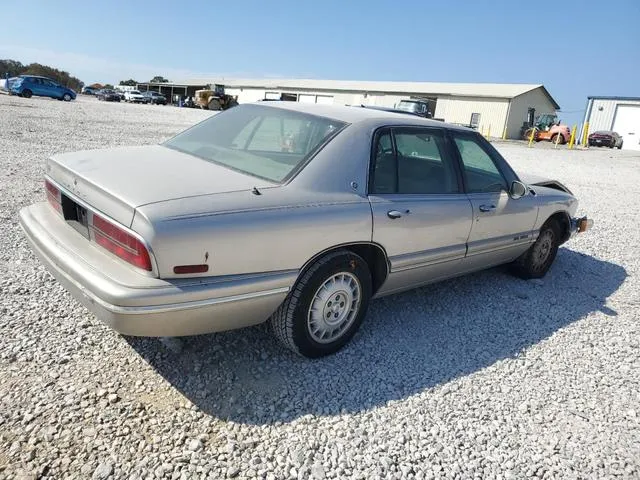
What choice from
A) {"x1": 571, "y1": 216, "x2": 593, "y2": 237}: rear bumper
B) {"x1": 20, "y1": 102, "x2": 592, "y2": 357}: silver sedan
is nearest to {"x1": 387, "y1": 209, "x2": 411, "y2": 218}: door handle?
{"x1": 20, "y1": 102, "x2": 592, "y2": 357}: silver sedan

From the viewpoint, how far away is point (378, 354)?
329 cm

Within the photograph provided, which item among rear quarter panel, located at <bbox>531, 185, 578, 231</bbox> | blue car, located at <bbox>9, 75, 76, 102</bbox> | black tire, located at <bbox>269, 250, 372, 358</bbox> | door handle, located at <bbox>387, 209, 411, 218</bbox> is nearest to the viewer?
black tire, located at <bbox>269, 250, 372, 358</bbox>

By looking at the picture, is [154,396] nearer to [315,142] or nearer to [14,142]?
[315,142]

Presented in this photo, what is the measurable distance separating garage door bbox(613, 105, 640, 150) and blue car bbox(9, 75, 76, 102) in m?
41.2

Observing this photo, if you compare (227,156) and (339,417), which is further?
(227,156)

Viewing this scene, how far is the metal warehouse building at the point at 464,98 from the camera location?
38438 mm

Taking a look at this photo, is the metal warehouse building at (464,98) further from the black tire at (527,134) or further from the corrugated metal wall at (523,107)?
the black tire at (527,134)

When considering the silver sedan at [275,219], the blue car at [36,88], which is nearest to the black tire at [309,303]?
the silver sedan at [275,219]

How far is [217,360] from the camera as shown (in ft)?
9.78

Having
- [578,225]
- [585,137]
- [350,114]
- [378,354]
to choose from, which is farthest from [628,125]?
[378,354]

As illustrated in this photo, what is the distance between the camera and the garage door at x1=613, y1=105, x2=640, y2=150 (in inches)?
1436

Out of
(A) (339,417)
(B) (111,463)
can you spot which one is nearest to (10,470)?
(B) (111,463)

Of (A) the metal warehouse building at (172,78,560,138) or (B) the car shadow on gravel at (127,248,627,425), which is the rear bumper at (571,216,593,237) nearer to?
(B) the car shadow on gravel at (127,248,627,425)

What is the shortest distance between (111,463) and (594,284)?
4.88 m
